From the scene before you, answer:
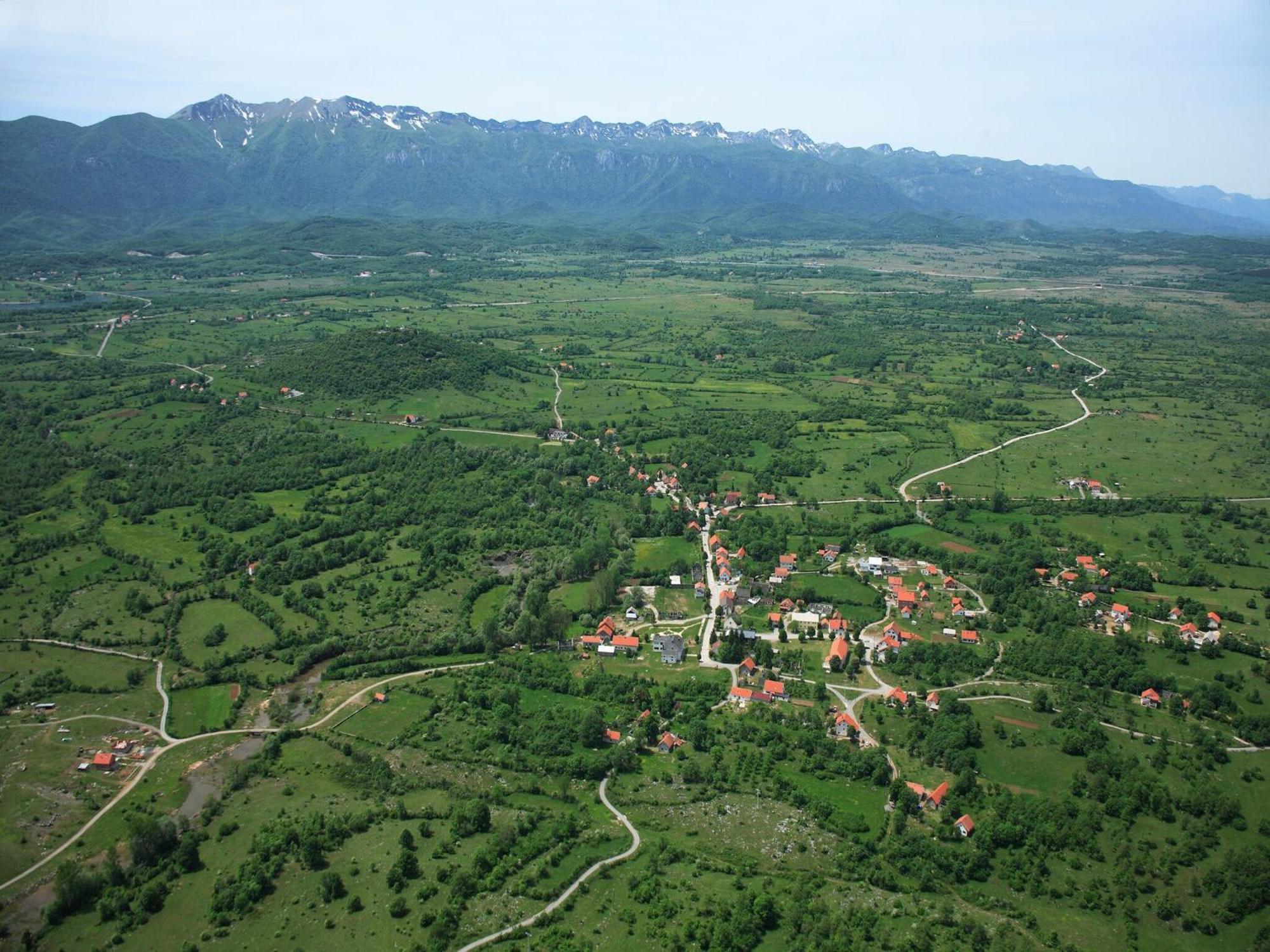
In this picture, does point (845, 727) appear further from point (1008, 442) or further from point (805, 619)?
point (1008, 442)

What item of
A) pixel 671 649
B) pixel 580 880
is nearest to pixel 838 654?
pixel 671 649

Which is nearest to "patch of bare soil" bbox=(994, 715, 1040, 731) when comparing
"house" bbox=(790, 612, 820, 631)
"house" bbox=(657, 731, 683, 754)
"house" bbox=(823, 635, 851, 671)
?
"house" bbox=(823, 635, 851, 671)

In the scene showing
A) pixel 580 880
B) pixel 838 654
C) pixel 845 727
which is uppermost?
pixel 838 654

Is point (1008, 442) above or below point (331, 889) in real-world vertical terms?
above

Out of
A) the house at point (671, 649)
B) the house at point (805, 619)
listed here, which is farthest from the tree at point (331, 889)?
the house at point (805, 619)

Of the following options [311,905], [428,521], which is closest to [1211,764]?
[311,905]

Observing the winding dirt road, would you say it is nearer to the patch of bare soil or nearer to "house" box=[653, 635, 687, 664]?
the patch of bare soil

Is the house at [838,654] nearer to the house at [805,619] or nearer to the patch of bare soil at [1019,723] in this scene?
the house at [805,619]
